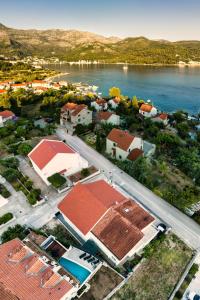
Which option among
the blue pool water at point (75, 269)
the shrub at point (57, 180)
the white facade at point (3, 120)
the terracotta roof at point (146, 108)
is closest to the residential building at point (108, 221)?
the blue pool water at point (75, 269)

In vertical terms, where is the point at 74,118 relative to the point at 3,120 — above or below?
above

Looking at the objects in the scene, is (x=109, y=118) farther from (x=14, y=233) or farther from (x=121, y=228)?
(x=14, y=233)

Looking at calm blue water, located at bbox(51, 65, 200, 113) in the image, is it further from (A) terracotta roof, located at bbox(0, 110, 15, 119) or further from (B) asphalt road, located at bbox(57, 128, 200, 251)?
(B) asphalt road, located at bbox(57, 128, 200, 251)

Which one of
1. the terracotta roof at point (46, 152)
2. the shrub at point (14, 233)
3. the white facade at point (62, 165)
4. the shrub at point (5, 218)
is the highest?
the terracotta roof at point (46, 152)

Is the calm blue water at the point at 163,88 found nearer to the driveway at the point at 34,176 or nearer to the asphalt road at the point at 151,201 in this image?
the asphalt road at the point at 151,201

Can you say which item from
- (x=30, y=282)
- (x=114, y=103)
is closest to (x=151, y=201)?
(x=30, y=282)
